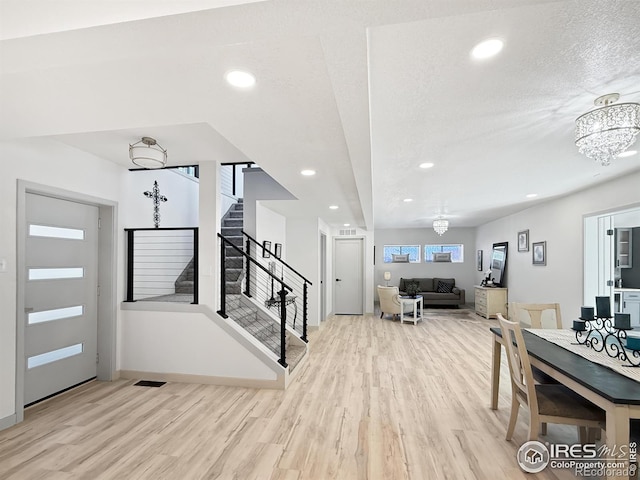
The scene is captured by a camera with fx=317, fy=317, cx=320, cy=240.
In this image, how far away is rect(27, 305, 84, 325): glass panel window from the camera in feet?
9.59

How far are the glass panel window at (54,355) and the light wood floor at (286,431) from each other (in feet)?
1.29

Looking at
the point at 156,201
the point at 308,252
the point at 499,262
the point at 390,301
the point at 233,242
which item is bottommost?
the point at 390,301

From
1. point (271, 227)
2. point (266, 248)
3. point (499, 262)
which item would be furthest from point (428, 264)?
point (266, 248)

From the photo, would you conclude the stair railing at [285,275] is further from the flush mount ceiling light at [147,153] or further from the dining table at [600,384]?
the dining table at [600,384]

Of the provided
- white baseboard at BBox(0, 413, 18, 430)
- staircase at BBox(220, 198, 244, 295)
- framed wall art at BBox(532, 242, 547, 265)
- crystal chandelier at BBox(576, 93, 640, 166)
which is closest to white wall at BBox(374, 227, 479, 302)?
framed wall art at BBox(532, 242, 547, 265)

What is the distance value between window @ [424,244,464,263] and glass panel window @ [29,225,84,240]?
9288 millimetres

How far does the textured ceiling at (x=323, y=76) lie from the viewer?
1097 millimetres

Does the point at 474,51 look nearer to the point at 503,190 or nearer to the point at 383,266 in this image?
the point at 503,190

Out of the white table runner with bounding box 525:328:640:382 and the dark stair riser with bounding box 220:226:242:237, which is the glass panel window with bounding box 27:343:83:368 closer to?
the dark stair riser with bounding box 220:226:242:237

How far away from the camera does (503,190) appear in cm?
465

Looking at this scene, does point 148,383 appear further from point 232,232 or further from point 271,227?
point 271,227

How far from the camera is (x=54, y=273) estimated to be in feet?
10.2

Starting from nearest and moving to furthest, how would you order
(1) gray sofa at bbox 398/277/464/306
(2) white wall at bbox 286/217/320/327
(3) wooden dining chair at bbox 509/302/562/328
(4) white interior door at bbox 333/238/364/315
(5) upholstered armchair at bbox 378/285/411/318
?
(3) wooden dining chair at bbox 509/302/562/328, (2) white wall at bbox 286/217/320/327, (5) upholstered armchair at bbox 378/285/411/318, (4) white interior door at bbox 333/238/364/315, (1) gray sofa at bbox 398/277/464/306

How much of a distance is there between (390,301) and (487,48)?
21.2 ft
